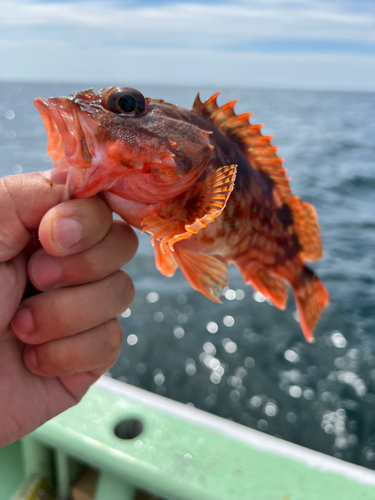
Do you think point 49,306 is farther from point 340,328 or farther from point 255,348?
point 340,328

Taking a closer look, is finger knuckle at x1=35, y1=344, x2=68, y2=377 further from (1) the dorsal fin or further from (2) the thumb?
(1) the dorsal fin

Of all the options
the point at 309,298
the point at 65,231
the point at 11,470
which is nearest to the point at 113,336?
the point at 65,231

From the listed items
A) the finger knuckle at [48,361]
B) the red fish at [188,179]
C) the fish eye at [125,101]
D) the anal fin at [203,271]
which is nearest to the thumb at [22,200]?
the red fish at [188,179]

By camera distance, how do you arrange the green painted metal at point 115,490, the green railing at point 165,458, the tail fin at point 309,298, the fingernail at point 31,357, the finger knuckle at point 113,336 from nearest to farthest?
the fingernail at point 31,357, the finger knuckle at point 113,336, the green railing at point 165,458, the green painted metal at point 115,490, the tail fin at point 309,298

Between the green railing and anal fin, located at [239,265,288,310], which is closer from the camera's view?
the green railing

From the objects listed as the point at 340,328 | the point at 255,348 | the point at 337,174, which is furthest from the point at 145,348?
the point at 337,174

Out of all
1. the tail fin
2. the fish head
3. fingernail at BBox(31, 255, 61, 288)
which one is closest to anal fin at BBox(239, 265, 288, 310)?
the tail fin

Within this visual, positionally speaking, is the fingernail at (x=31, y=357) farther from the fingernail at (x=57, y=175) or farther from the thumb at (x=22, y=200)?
the fingernail at (x=57, y=175)
